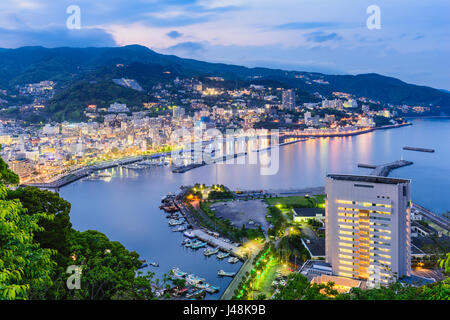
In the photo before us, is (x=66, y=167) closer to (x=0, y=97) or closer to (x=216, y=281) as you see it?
(x=216, y=281)

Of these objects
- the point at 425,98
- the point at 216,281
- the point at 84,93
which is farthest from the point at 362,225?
the point at 425,98

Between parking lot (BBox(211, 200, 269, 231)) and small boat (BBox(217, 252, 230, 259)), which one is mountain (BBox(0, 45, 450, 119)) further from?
small boat (BBox(217, 252, 230, 259))

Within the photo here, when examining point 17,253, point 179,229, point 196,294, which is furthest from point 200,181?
point 17,253

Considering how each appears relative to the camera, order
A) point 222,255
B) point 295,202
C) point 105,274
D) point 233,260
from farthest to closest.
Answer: point 295,202 → point 222,255 → point 233,260 → point 105,274

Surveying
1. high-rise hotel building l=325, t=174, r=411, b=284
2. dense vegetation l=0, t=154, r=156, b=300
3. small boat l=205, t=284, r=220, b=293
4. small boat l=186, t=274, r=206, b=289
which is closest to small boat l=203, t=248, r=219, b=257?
small boat l=186, t=274, r=206, b=289

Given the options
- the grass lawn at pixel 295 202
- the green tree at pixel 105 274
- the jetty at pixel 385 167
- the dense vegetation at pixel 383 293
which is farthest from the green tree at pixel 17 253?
the jetty at pixel 385 167

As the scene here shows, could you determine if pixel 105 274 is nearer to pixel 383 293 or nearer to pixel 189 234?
pixel 383 293
